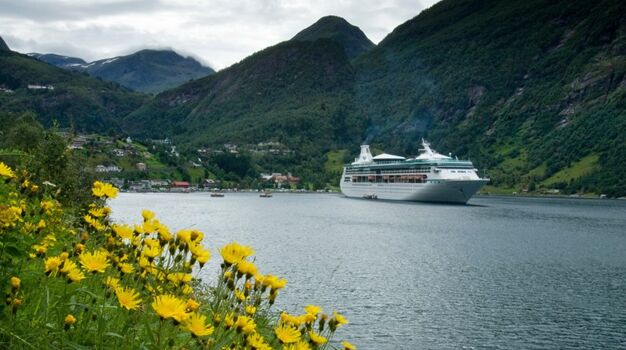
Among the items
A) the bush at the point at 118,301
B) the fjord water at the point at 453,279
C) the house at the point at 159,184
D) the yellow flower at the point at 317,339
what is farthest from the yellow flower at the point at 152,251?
the house at the point at 159,184

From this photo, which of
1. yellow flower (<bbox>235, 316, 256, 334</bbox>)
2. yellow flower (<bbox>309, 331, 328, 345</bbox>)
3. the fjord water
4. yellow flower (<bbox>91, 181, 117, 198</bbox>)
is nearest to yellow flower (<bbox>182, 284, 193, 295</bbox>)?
yellow flower (<bbox>235, 316, 256, 334</bbox>)

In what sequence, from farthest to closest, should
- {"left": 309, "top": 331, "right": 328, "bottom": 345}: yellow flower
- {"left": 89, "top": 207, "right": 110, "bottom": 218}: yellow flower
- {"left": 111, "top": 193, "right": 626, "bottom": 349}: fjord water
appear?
{"left": 111, "top": 193, "right": 626, "bottom": 349}: fjord water < {"left": 89, "top": 207, "right": 110, "bottom": 218}: yellow flower < {"left": 309, "top": 331, "right": 328, "bottom": 345}: yellow flower

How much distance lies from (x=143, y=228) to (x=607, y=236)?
219 feet

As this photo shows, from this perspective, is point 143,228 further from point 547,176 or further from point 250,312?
point 547,176

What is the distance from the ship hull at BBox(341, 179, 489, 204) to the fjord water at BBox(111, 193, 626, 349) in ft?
133

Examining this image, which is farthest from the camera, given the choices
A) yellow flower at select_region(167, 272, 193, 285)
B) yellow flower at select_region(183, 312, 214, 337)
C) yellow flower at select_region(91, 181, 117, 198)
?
yellow flower at select_region(91, 181, 117, 198)

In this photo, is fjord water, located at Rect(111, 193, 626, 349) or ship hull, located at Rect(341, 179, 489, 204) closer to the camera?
fjord water, located at Rect(111, 193, 626, 349)

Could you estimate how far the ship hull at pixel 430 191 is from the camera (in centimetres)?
11068

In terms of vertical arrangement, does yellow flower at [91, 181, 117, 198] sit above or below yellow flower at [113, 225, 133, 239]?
above

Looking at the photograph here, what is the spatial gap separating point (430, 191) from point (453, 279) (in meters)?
82.3

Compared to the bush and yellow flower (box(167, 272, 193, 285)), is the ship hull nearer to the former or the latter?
the bush

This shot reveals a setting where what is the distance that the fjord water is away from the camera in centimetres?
2345

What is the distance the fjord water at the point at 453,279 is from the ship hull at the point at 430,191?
4061 cm

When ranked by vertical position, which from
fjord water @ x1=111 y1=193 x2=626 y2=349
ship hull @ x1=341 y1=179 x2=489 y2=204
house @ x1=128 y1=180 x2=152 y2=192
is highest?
ship hull @ x1=341 y1=179 x2=489 y2=204
